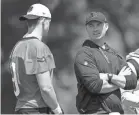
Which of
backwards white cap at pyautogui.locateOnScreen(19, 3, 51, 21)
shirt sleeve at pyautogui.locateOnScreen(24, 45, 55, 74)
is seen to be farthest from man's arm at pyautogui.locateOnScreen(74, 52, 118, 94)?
backwards white cap at pyautogui.locateOnScreen(19, 3, 51, 21)

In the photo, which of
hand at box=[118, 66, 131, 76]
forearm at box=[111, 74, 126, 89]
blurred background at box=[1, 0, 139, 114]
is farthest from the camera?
blurred background at box=[1, 0, 139, 114]

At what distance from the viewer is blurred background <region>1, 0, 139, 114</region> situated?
13484 mm

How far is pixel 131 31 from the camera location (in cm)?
1362

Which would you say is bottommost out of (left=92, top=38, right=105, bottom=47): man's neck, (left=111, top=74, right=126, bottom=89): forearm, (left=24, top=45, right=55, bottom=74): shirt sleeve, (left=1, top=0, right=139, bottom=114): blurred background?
(left=1, top=0, right=139, bottom=114): blurred background

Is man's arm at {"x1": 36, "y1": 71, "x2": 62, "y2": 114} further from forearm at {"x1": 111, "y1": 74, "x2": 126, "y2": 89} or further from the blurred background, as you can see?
the blurred background

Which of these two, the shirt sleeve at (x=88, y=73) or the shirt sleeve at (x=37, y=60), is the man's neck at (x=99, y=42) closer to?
the shirt sleeve at (x=88, y=73)

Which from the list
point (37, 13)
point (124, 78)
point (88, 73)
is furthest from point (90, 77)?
point (37, 13)

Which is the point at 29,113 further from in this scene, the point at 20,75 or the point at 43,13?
the point at 43,13

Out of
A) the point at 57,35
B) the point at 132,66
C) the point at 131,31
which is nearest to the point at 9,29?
the point at 57,35

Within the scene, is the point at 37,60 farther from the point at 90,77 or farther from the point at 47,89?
the point at 90,77

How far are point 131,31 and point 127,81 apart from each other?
9.59 meters

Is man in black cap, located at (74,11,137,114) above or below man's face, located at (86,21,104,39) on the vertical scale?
below

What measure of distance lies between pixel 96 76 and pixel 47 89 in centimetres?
51

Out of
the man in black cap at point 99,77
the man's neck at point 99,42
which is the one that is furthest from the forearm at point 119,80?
the man's neck at point 99,42
